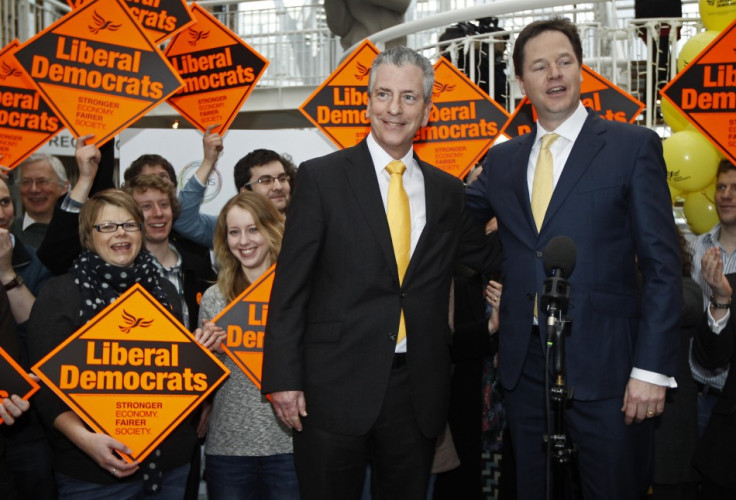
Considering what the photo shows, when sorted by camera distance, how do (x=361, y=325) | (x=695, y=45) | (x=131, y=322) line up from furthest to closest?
(x=695, y=45)
(x=131, y=322)
(x=361, y=325)

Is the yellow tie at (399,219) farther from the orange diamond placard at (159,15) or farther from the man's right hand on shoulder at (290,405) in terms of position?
the orange diamond placard at (159,15)

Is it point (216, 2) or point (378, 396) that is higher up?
point (216, 2)

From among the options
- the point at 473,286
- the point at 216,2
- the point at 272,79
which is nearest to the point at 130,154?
the point at 473,286

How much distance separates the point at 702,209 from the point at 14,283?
381cm

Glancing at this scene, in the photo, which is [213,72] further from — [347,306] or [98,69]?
[347,306]

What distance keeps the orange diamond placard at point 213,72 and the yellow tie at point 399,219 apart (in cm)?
233

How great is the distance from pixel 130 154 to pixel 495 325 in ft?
12.0

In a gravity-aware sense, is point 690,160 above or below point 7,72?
below

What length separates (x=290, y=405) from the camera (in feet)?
9.07

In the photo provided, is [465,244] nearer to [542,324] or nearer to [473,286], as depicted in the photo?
[542,324]

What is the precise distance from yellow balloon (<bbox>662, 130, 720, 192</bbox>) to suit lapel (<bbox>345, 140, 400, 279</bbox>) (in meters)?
2.62

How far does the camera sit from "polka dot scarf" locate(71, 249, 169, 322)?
3.27 metres

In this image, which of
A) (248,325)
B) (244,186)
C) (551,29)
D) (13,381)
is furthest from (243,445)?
(551,29)

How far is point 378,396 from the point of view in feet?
9.10
